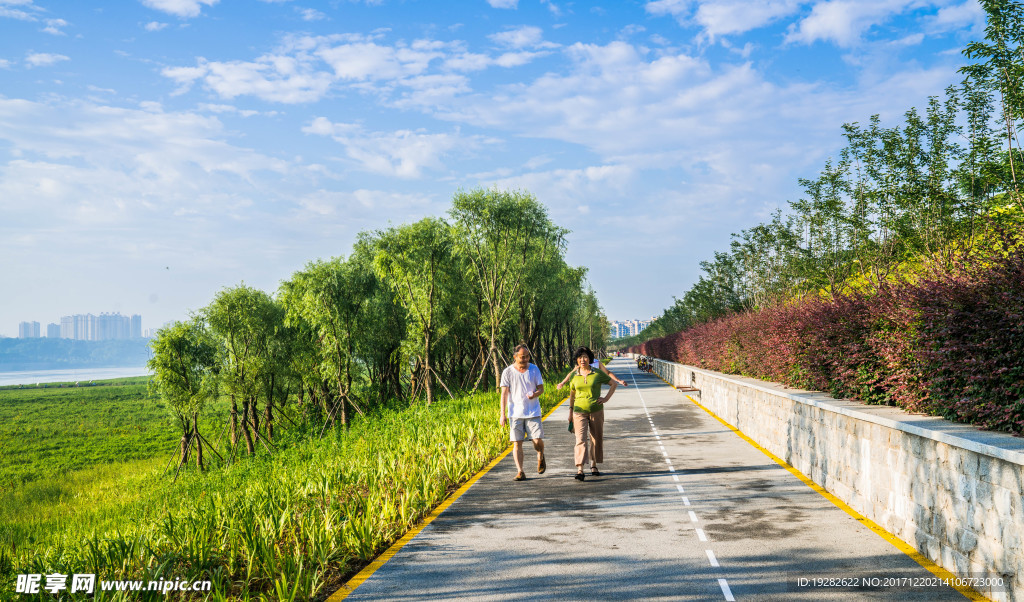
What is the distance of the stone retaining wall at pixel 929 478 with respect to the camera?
4.68 meters

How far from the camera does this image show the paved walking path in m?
5.21

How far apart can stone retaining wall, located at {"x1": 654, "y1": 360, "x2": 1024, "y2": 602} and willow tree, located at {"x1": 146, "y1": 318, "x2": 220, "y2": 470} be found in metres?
31.1

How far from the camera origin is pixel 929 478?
586 centimetres

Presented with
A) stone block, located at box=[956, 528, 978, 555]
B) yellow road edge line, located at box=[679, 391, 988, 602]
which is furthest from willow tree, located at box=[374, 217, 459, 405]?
stone block, located at box=[956, 528, 978, 555]

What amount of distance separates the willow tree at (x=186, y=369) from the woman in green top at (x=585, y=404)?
2874cm

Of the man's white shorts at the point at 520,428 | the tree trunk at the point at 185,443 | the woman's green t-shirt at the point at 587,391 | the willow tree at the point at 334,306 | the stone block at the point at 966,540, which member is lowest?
the tree trunk at the point at 185,443

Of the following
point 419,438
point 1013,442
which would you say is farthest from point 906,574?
point 419,438

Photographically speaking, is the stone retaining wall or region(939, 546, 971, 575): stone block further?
region(939, 546, 971, 575): stone block

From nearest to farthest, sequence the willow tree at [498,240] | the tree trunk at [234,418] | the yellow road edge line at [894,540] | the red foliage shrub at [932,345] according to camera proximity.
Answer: the yellow road edge line at [894,540] < the red foliage shrub at [932,345] < the willow tree at [498,240] < the tree trunk at [234,418]

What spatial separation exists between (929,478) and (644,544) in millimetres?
2586

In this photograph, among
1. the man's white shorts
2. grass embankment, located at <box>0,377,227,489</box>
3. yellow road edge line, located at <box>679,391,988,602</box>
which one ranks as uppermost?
the man's white shorts

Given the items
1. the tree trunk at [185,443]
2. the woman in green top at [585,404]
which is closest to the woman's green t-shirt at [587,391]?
the woman in green top at [585,404]

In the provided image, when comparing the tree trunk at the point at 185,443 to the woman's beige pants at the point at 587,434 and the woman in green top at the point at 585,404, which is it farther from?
the woman in green top at the point at 585,404

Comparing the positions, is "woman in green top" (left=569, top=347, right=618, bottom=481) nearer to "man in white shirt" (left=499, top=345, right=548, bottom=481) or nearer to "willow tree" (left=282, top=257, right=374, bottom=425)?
"man in white shirt" (left=499, top=345, right=548, bottom=481)
